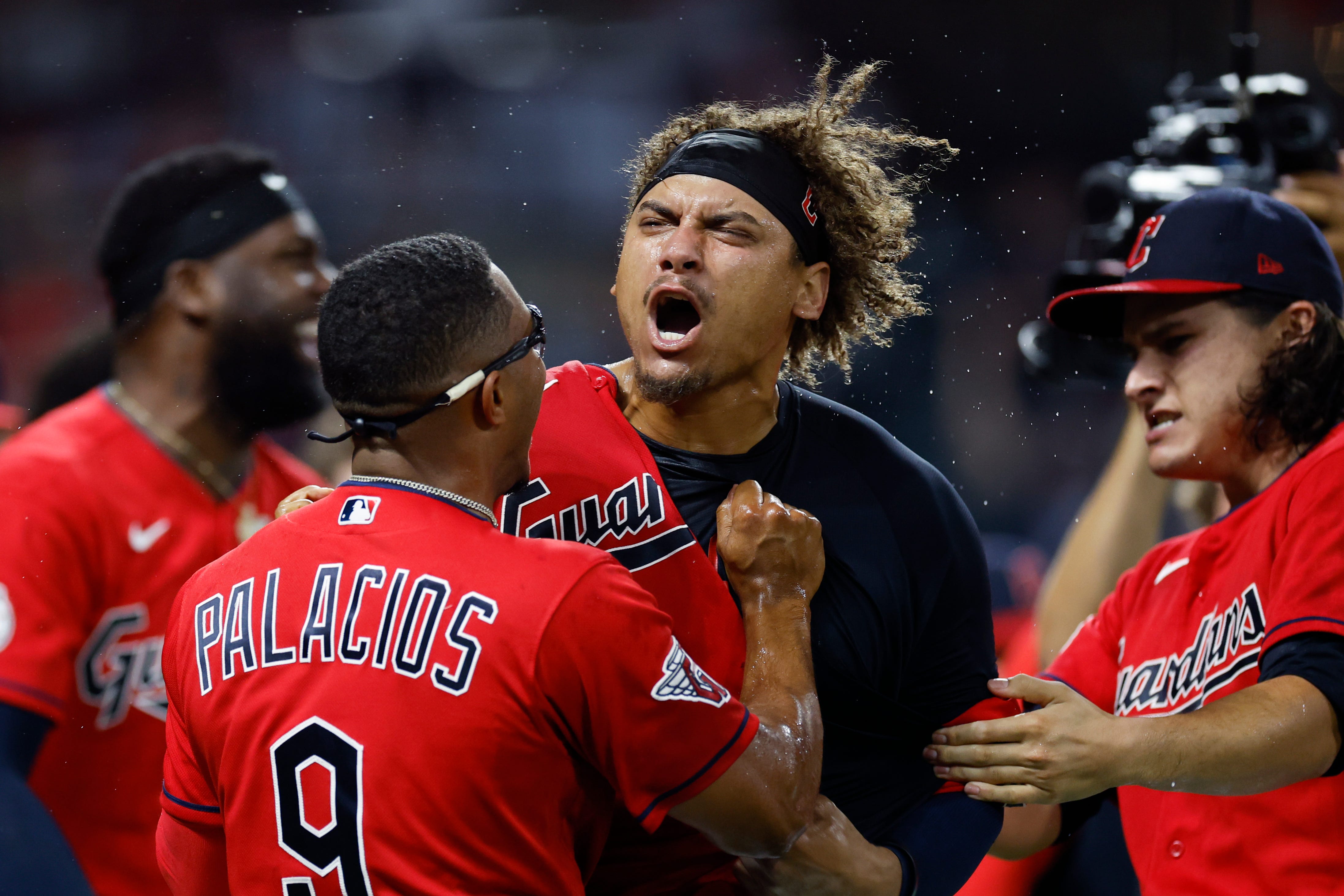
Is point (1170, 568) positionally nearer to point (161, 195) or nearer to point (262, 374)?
point (262, 374)

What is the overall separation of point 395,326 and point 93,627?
1991mm

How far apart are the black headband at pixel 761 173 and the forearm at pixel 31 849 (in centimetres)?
217

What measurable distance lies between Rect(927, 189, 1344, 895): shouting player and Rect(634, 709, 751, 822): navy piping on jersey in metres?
0.64

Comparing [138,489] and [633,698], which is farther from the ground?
[633,698]

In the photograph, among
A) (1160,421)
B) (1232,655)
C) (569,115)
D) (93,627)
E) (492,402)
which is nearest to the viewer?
(492,402)

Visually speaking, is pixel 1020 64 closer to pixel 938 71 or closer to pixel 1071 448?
pixel 938 71

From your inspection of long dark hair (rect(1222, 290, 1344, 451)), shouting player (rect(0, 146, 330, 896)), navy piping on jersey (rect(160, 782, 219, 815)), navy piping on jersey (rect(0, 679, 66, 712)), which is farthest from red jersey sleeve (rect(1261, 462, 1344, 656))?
navy piping on jersey (rect(0, 679, 66, 712))

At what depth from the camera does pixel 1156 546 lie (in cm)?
244

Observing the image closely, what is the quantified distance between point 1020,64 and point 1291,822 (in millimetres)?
2275

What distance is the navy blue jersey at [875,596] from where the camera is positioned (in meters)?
1.76

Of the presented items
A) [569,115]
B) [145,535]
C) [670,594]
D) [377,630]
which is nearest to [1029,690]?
[670,594]

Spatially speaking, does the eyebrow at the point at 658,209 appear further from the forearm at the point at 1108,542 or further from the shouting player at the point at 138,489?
the forearm at the point at 1108,542

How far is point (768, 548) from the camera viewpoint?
1.63m

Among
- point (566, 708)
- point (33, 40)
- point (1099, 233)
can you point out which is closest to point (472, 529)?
point (566, 708)
